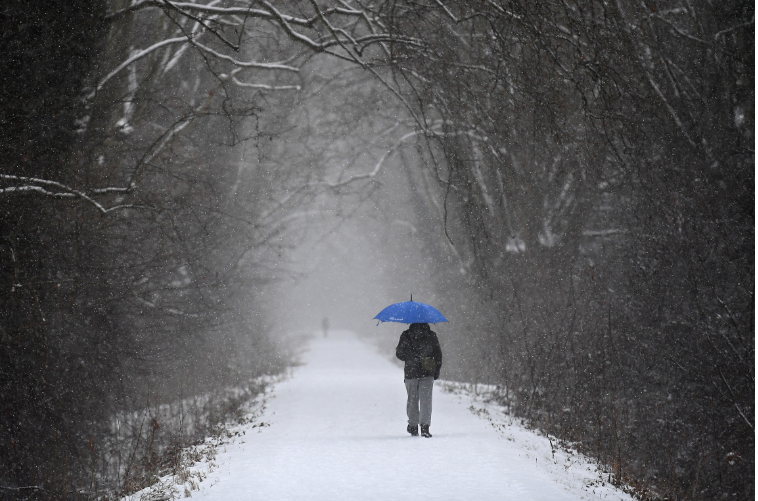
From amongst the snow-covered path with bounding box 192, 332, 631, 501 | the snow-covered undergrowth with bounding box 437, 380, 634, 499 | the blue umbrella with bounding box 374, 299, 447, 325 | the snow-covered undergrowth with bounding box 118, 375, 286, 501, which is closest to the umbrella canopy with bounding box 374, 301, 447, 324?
the blue umbrella with bounding box 374, 299, 447, 325

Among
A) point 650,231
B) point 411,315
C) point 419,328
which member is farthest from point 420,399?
point 650,231

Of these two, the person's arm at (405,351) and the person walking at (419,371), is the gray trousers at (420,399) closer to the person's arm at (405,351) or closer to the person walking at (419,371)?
the person walking at (419,371)

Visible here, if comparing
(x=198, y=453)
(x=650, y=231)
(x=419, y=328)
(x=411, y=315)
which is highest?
(x=650, y=231)

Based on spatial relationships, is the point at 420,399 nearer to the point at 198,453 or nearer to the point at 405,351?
the point at 405,351

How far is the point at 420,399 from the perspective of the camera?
11258 millimetres

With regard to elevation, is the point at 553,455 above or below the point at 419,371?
below

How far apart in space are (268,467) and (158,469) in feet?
6.35

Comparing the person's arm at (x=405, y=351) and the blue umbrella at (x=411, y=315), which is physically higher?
the blue umbrella at (x=411, y=315)

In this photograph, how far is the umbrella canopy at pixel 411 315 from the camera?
11.1m

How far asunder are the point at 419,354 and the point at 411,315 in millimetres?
590

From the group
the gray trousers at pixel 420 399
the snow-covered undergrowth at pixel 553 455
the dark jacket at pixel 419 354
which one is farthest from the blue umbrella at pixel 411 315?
the snow-covered undergrowth at pixel 553 455

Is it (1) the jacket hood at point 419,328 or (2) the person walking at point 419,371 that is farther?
(1) the jacket hood at point 419,328

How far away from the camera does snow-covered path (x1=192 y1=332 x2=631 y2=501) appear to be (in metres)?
7.38

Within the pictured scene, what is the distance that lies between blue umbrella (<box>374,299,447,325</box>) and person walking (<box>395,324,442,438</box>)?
0.28 m
